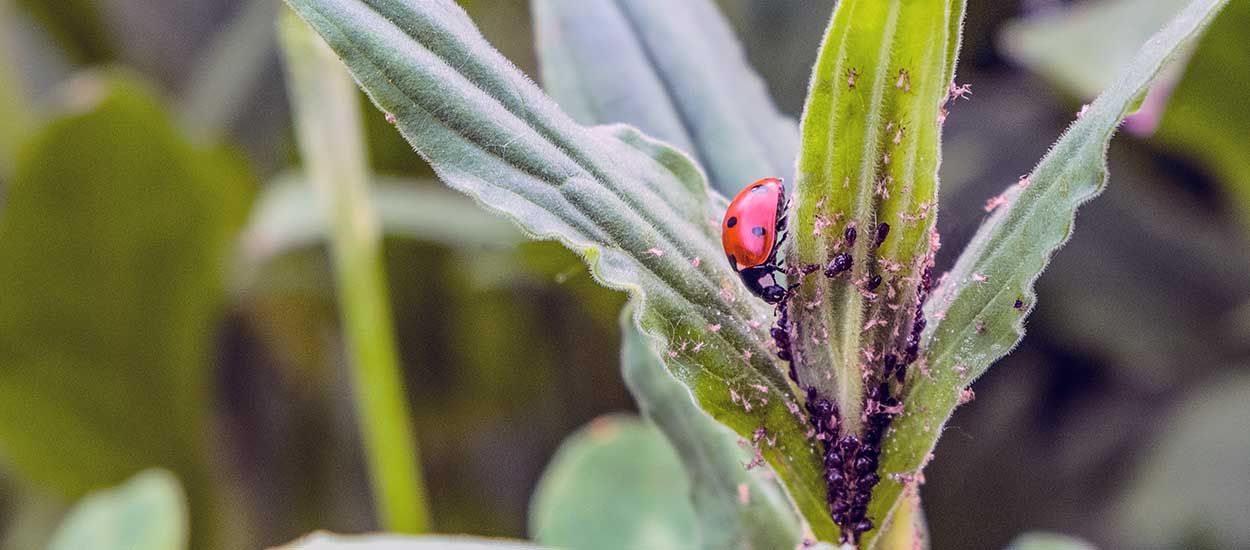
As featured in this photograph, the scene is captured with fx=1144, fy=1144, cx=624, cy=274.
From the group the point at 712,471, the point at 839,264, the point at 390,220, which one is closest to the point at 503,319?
the point at 390,220

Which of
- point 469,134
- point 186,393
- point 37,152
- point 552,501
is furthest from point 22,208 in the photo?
point 469,134

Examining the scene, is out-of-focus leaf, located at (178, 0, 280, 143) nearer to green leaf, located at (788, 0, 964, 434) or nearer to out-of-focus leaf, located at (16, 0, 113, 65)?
out-of-focus leaf, located at (16, 0, 113, 65)

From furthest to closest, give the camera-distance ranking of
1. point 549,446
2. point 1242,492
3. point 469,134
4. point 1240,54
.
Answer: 1. point 549,446
2. point 1242,492
3. point 1240,54
4. point 469,134

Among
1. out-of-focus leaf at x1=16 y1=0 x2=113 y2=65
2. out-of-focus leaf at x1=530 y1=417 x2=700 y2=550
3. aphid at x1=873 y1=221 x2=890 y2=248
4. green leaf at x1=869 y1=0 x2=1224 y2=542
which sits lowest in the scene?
out-of-focus leaf at x1=530 y1=417 x2=700 y2=550

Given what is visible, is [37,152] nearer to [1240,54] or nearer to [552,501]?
[552,501]

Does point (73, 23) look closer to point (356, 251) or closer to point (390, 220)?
point (390, 220)

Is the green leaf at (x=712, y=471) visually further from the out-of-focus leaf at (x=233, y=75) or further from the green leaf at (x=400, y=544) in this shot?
the out-of-focus leaf at (x=233, y=75)

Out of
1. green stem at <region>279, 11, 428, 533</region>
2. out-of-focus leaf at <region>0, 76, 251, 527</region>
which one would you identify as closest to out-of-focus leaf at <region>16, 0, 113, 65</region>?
out-of-focus leaf at <region>0, 76, 251, 527</region>
